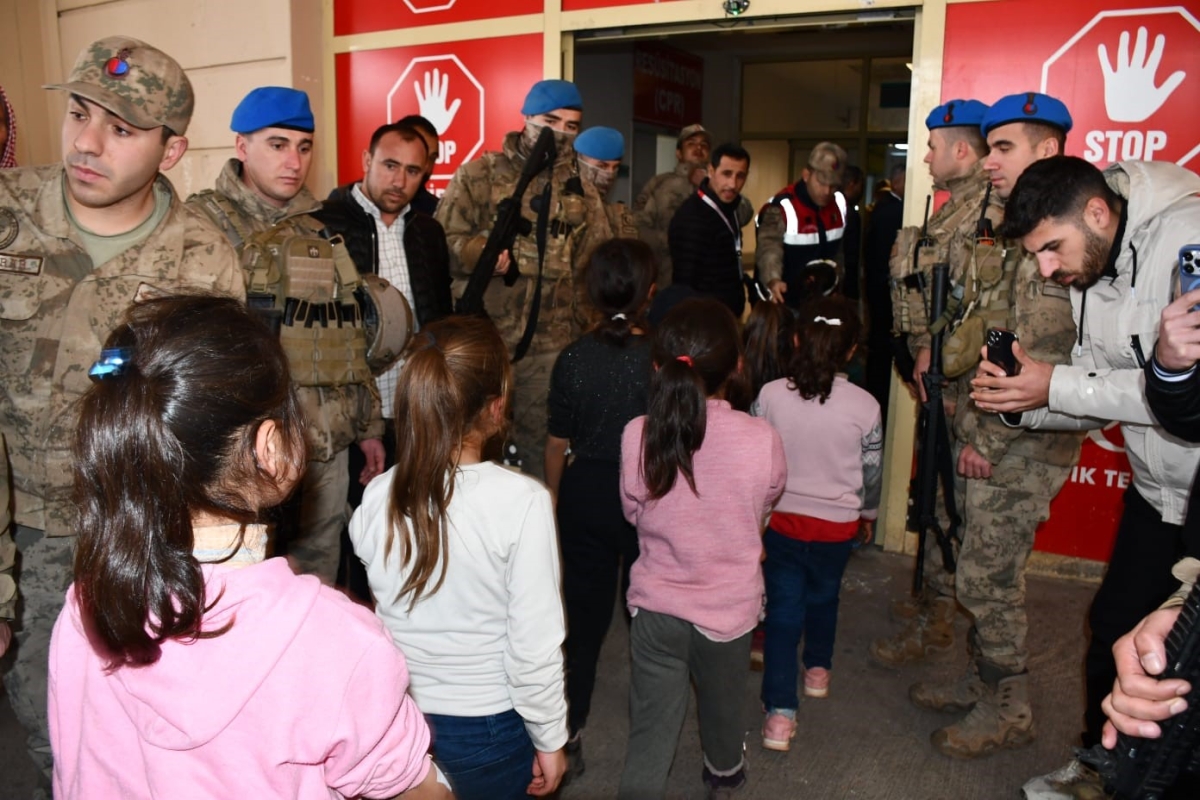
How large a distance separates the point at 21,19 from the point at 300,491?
5743 mm

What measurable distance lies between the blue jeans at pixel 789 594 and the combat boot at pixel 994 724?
50 centimetres

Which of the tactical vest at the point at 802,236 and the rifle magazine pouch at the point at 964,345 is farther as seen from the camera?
the tactical vest at the point at 802,236

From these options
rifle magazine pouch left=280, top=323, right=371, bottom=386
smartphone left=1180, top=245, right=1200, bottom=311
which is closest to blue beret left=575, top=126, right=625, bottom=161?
rifle magazine pouch left=280, top=323, right=371, bottom=386

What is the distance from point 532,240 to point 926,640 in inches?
93.2

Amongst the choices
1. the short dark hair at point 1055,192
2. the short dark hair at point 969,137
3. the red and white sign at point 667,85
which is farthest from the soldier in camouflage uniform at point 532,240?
the red and white sign at point 667,85

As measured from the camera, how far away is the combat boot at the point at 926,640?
129 inches

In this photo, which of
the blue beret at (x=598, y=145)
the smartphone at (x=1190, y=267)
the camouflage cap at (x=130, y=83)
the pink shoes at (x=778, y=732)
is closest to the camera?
the smartphone at (x=1190, y=267)

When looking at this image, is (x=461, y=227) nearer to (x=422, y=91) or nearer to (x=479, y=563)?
(x=422, y=91)

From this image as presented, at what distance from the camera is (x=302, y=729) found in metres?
0.97

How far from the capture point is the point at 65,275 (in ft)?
6.41

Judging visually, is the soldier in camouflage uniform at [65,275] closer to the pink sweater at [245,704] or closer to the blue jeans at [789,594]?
the pink sweater at [245,704]

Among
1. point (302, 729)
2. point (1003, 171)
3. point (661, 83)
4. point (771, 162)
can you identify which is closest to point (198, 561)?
point (302, 729)

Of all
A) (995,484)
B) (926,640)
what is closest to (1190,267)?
(995,484)

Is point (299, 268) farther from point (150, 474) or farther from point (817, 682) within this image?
point (817, 682)
